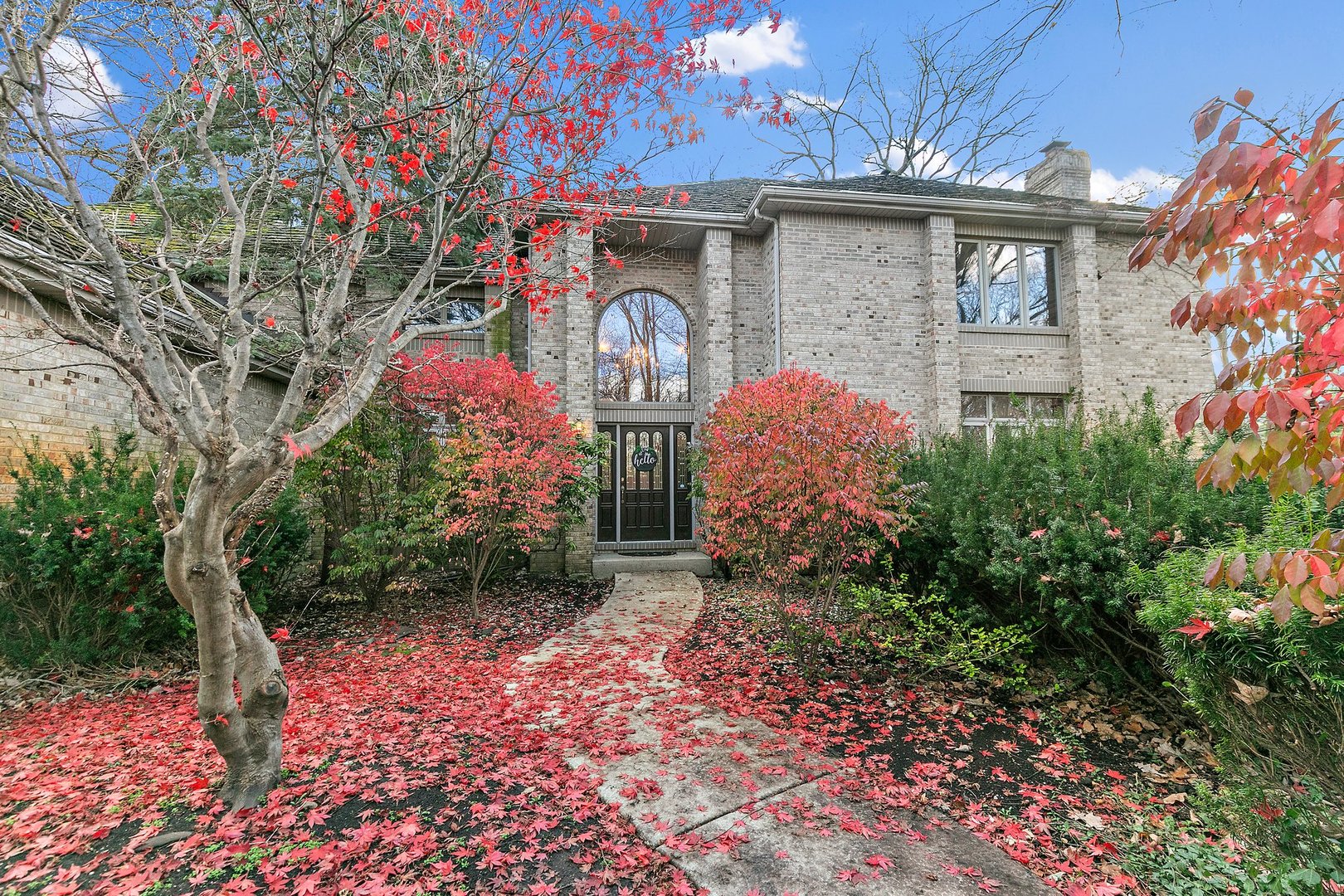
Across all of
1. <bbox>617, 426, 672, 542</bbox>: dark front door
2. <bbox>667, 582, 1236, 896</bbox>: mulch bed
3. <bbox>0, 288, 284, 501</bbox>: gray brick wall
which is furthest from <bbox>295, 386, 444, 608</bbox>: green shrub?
<bbox>617, 426, 672, 542</bbox>: dark front door

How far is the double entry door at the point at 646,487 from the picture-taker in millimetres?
11977

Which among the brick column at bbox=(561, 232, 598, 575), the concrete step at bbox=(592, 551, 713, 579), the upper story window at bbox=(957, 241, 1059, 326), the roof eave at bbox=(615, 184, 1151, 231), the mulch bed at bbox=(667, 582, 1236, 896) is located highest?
the roof eave at bbox=(615, 184, 1151, 231)

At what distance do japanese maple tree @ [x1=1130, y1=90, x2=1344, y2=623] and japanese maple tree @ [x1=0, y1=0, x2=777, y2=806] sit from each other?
3397 millimetres

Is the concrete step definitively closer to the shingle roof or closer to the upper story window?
the shingle roof

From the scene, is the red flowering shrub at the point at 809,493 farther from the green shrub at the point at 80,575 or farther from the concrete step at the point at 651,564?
the concrete step at the point at 651,564

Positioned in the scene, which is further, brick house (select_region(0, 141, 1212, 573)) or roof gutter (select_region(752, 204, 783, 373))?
brick house (select_region(0, 141, 1212, 573))

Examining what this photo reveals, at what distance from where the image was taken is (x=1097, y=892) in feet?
7.65

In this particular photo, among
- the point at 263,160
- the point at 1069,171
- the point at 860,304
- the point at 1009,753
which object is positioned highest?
the point at 1069,171

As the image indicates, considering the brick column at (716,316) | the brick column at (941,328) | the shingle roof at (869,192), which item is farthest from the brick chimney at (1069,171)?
the brick column at (716,316)

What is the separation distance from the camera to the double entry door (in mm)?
11977

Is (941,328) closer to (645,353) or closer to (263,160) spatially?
(645,353)

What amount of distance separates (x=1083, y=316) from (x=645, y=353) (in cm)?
879

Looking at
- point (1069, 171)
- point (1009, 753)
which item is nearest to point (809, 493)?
point (1009, 753)

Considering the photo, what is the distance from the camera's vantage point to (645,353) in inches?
493
